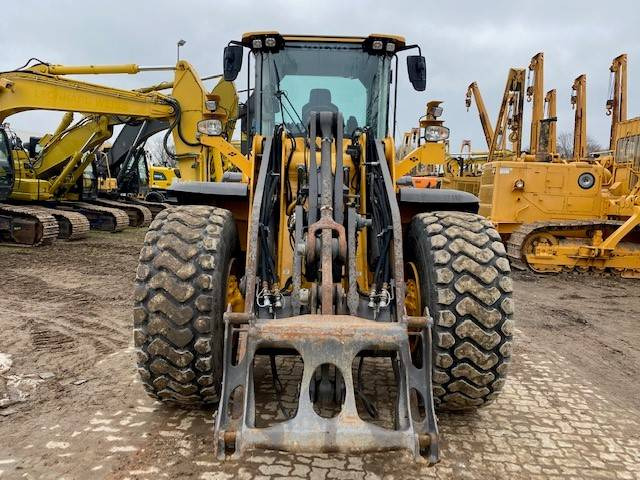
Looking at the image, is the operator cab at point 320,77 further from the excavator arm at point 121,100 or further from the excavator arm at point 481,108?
the excavator arm at point 481,108

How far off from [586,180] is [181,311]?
385 inches

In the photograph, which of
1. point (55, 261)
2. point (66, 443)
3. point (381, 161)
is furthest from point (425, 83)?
point (55, 261)

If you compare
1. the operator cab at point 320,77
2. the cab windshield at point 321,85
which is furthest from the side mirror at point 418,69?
the cab windshield at point 321,85

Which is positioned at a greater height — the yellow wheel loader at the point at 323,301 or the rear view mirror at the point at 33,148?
the rear view mirror at the point at 33,148

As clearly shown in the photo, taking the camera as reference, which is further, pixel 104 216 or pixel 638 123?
pixel 104 216

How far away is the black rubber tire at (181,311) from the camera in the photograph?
3.11m

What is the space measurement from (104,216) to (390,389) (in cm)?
1345

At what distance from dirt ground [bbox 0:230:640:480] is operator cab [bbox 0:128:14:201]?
21.8 ft

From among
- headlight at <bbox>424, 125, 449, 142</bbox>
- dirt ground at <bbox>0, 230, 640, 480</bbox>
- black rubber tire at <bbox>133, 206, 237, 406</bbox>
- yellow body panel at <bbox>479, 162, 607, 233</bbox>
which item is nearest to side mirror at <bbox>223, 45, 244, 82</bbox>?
headlight at <bbox>424, 125, 449, 142</bbox>

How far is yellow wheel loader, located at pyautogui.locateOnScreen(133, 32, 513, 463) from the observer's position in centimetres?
262

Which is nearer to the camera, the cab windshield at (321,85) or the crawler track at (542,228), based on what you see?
the cab windshield at (321,85)

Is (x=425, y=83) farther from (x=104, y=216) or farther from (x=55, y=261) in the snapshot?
(x=104, y=216)

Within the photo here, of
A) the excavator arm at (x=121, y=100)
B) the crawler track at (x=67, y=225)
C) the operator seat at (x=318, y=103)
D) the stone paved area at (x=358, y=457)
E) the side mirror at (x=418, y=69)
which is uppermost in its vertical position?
the excavator arm at (x=121, y=100)

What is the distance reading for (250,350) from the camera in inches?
106
